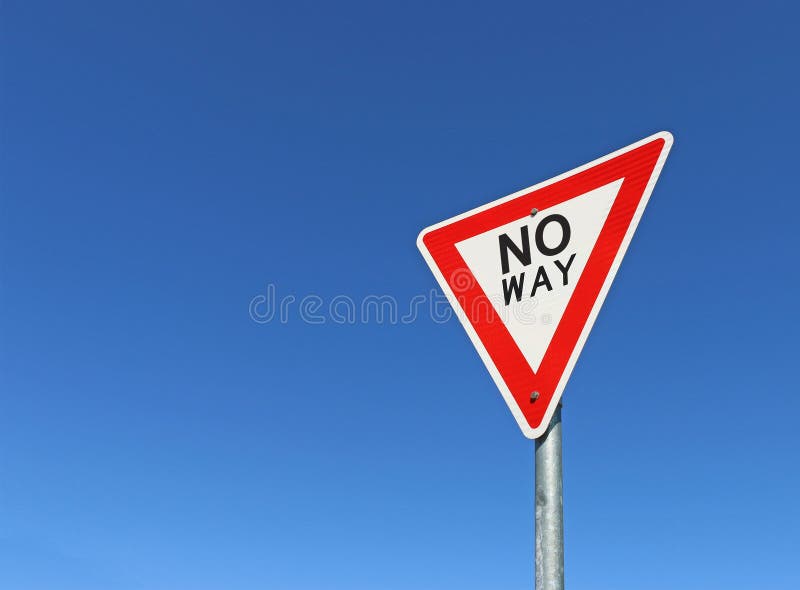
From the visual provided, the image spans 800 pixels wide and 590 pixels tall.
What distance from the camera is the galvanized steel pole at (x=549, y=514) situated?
1977mm

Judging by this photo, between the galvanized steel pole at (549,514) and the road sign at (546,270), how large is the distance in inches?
2.6

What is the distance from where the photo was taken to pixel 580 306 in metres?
2.37

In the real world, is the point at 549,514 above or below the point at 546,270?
below

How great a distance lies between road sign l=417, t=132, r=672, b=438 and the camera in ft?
7.72

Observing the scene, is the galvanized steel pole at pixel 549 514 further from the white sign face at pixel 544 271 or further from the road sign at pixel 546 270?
the white sign face at pixel 544 271

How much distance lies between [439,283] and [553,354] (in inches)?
23.3

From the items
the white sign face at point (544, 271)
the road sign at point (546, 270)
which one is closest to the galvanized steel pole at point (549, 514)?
the road sign at point (546, 270)

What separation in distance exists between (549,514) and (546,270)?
872 millimetres

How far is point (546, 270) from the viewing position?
2.48 m

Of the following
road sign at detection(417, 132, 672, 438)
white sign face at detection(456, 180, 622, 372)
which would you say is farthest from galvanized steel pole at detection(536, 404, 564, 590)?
white sign face at detection(456, 180, 622, 372)

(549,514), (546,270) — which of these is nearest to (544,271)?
(546,270)

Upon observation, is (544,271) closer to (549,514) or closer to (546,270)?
(546,270)

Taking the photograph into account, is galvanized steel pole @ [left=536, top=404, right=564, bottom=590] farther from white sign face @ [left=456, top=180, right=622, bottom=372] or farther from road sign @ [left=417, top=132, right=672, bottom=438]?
white sign face @ [left=456, top=180, right=622, bottom=372]

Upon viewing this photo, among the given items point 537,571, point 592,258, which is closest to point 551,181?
point 592,258
